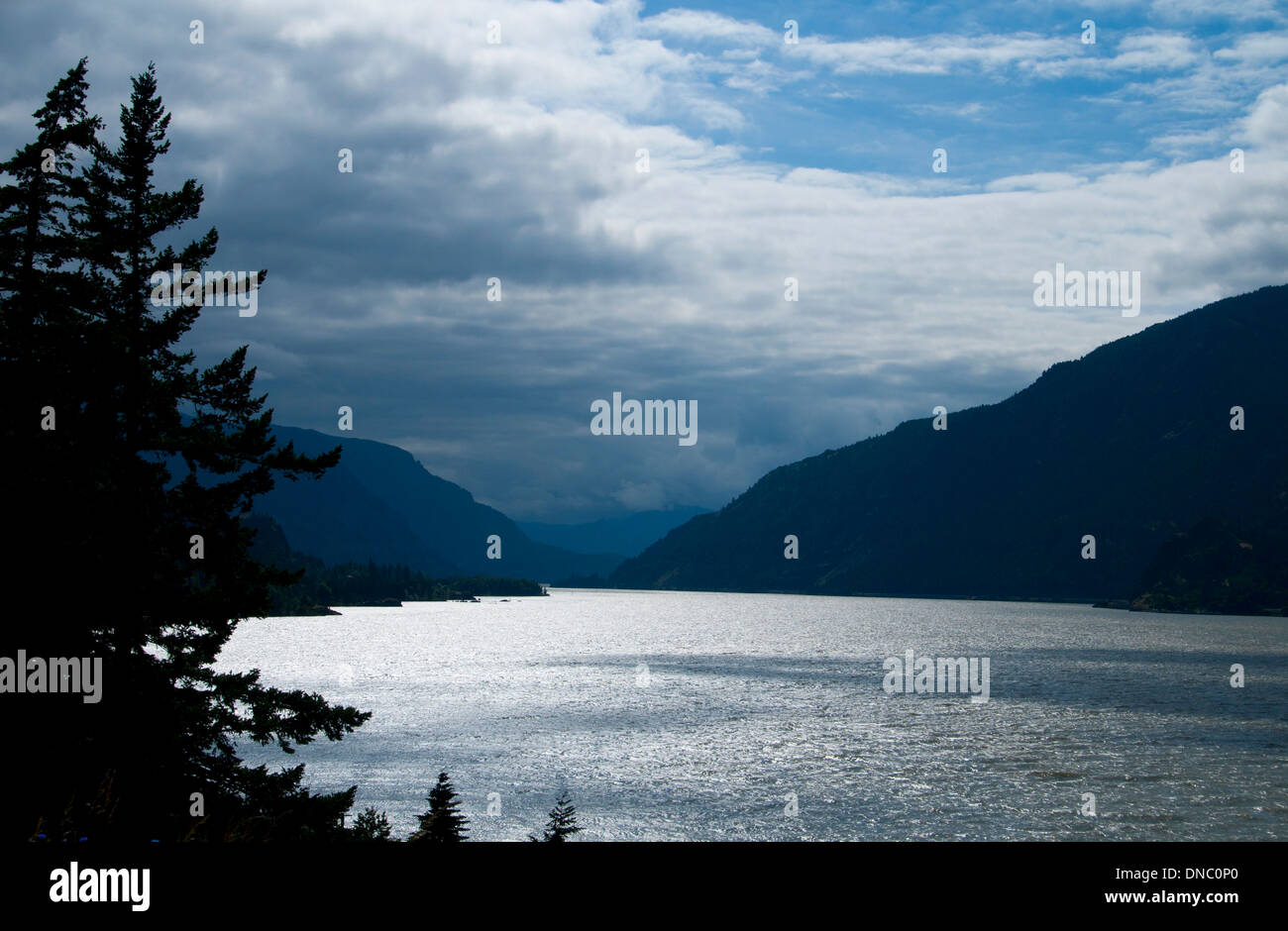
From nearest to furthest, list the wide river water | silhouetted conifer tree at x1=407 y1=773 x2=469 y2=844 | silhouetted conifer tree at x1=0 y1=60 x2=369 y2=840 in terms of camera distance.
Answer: silhouetted conifer tree at x1=0 y1=60 x2=369 y2=840 → silhouetted conifer tree at x1=407 y1=773 x2=469 y2=844 → the wide river water

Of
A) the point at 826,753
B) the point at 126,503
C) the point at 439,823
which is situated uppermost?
the point at 126,503

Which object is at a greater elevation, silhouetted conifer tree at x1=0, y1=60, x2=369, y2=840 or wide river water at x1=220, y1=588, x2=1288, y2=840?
silhouetted conifer tree at x1=0, y1=60, x2=369, y2=840

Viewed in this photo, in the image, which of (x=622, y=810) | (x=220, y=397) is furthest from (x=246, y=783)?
(x=622, y=810)

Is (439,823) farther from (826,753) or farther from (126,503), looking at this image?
(826,753)

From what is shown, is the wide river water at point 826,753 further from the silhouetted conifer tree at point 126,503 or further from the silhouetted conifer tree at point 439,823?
the silhouetted conifer tree at point 126,503

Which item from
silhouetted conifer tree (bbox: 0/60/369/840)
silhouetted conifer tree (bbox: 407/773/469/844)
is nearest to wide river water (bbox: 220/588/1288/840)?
silhouetted conifer tree (bbox: 407/773/469/844)

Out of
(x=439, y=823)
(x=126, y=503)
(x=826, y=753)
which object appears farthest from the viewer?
(x=826, y=753)

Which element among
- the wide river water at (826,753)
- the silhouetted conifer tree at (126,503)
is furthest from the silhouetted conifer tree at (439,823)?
the wide river water at (826,753)

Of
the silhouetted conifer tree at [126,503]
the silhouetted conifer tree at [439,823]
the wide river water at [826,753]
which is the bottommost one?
the wide river water at [826,753]

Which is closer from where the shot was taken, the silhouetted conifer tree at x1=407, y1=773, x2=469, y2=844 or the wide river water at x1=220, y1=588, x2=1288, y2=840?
the silhouetted conifer tree at x1=407, y1=773, x2=469, y2=844

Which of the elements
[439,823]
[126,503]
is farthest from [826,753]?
[126,503]

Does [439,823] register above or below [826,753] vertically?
above

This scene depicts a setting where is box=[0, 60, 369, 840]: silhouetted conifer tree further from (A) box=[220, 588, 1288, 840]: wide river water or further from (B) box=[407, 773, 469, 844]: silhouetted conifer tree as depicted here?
(A) box=[220, 588, 1288, 840]: wide river water
